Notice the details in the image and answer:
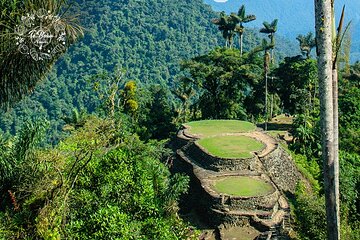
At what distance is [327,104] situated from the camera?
5352 millimetres

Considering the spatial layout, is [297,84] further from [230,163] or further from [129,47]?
[129,47]

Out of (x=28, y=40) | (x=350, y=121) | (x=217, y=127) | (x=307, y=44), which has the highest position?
(x=307, y=44)

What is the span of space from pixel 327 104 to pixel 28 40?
3662 mm

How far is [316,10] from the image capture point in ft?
16.9

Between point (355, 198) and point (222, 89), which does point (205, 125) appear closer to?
point (222, 89)

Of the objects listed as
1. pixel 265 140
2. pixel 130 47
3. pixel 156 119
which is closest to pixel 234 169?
pixel 265 140

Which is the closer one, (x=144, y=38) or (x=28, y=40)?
(x=28, y=40)

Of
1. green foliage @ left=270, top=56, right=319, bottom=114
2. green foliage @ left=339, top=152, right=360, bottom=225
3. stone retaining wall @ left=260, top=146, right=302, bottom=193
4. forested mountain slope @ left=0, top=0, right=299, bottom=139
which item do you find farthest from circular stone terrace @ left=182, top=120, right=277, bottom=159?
forested mountain slope @ left=0, top=0, right=299, bottom=139

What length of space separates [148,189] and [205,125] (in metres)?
16.9

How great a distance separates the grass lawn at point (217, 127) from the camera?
2234cm

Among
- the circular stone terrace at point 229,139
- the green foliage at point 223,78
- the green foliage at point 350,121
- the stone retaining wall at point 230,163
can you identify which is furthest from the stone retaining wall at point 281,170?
the green foliage at point 223,78

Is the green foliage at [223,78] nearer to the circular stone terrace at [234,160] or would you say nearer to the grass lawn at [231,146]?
the circular stone terrace at [234,160]

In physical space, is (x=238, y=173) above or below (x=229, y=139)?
below

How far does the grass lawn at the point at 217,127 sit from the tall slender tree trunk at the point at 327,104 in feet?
53.3
